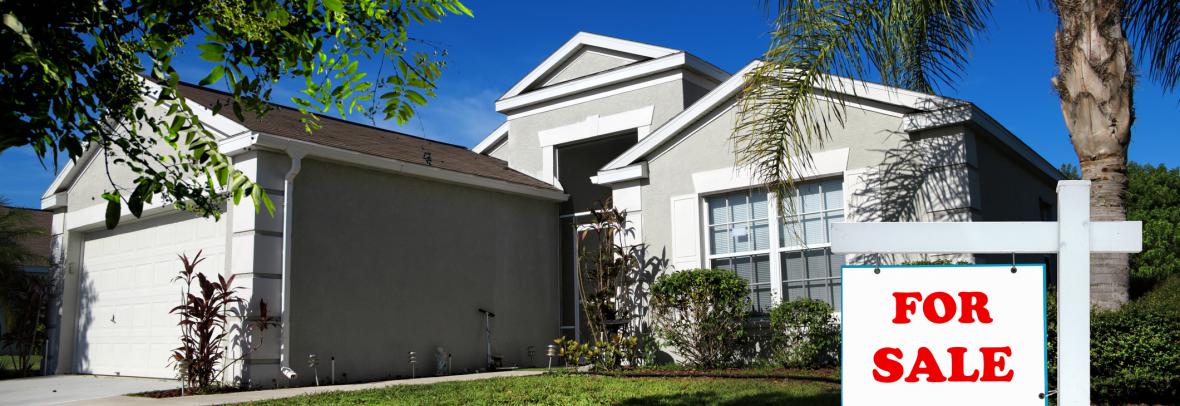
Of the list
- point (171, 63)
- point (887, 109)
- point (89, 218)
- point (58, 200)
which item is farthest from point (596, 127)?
point (171, 63)

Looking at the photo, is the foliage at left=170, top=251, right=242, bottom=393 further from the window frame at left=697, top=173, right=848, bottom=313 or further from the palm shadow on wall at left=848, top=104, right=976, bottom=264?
the palm shadow on wall at left=848, top=104, right=976, bottom=264

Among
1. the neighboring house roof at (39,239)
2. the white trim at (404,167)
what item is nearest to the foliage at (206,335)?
the white trim at (404,167)

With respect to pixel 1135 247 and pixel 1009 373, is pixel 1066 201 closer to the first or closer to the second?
pixel 1135 247

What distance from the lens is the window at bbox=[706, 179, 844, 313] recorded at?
11398mm

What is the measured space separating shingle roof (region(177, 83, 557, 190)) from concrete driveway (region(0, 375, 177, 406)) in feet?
12.1

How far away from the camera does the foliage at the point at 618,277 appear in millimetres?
13140

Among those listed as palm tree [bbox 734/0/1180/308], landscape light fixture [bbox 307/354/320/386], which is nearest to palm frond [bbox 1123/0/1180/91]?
palm tree [bbox 734/0/1180/308]

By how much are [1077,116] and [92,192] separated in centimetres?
1464

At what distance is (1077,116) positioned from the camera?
7.89 metres

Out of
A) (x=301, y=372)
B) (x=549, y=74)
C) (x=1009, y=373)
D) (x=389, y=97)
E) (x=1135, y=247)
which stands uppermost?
(x=549, y=74)

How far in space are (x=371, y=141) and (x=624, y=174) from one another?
162 inches

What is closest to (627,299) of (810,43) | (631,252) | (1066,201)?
(631,252)

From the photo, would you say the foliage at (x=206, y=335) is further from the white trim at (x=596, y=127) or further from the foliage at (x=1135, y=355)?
the foliage at (x=1135, y=355)

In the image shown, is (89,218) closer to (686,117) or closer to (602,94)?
(602,94)
